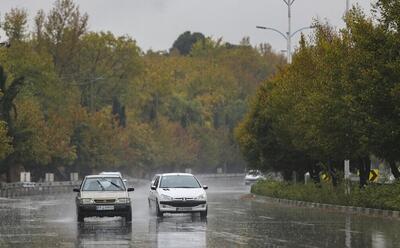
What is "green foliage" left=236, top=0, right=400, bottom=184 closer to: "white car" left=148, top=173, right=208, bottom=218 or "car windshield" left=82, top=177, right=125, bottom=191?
"white car" left=148, top=173, right=208, bottom=218

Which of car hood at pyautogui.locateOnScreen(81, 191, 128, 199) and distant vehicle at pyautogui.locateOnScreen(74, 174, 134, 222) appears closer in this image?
distant vehicle at pyautogui.locateOnScreen(74, 174, 134, 222)

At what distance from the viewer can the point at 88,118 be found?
93.7 metres

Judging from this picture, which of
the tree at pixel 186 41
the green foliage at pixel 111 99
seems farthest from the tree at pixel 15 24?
the tree at pixel 186 41

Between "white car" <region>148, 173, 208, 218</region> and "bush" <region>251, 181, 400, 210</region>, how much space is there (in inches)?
267

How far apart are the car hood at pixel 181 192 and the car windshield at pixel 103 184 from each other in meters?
1.96

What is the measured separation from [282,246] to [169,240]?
3.29m

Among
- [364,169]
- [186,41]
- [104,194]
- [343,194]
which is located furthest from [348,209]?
[186,41]

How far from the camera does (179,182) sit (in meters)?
33.9

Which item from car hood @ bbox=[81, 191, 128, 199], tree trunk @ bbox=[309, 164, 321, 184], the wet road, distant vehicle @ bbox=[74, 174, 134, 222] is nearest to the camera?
the wet road

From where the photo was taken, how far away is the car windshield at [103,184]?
30.7 m

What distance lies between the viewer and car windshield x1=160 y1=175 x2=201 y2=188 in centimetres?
3366

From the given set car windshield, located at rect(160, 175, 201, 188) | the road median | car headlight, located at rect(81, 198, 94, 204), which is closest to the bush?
the road median

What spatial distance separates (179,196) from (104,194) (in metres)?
3.17

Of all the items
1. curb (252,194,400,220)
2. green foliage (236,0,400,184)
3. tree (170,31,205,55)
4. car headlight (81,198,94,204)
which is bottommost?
curb (252,194,400,220)
